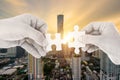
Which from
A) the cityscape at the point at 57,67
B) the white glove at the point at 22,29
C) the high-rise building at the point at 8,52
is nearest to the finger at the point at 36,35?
the white glove at the point at 22,29

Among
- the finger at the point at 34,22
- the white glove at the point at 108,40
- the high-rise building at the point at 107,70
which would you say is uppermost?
the finger at the point at 34,22

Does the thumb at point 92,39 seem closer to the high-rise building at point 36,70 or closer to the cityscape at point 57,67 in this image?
the cityscape at point 57,67

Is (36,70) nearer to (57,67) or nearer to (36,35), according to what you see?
(57,67)

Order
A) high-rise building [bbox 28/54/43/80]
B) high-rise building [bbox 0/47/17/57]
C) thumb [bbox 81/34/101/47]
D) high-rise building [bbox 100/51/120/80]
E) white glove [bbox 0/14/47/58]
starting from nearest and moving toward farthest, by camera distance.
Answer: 1. white glove [bbox 0/14/47/58]
2. thumb [bbox 81/34/101/47]
3. high-rise building [bbox 28/54/43/80]
4. high-rise building [bbox 100/51/120/80]
5. high-rise building [bbox 0/47/17/57]

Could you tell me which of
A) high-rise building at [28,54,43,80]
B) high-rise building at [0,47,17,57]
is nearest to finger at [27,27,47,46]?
high-rise building at [28,54,43,80]

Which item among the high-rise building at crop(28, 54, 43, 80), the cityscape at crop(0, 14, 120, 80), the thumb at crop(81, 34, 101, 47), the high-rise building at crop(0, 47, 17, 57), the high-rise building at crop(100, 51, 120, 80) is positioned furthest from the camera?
the high-rise building at crop(0, 47, 17, 57)

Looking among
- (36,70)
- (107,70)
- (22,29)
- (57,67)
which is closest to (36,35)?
(22,29)

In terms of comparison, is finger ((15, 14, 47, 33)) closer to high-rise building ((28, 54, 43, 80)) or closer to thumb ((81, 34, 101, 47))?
thumb ((81, 34, 101, 47))
